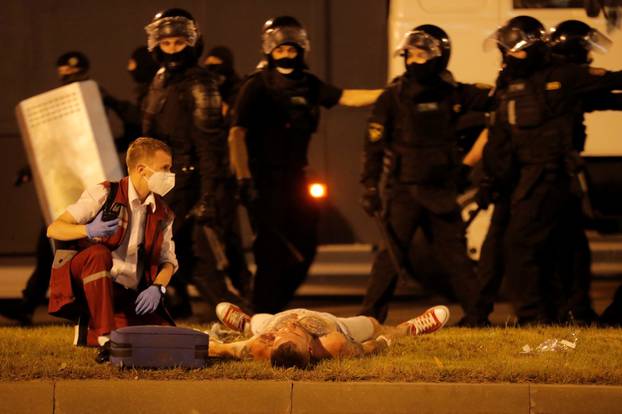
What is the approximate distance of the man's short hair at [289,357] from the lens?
6.38 m

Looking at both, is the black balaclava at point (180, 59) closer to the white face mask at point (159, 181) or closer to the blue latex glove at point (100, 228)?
the white face mask at point (159, 181)

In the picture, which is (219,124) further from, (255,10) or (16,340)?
(255,10)

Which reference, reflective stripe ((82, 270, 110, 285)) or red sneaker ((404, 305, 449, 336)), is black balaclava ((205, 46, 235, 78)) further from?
reflective stripe ((82, 270, 110, 285))

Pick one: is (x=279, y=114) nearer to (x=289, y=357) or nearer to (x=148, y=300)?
(x=148, y=300)

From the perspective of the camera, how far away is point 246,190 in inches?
352

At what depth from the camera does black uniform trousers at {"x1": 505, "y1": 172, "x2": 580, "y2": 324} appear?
872 cm

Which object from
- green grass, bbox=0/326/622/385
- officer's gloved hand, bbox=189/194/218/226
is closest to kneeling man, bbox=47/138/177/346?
green grass, bbox=0/326/622/385

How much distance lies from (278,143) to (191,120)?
68 centimetres

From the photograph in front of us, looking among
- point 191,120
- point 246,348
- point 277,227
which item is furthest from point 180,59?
point 246,348

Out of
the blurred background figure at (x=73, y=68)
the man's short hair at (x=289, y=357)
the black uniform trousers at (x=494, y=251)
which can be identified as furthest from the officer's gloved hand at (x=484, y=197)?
the blurred background figure at (x=73, y=68)

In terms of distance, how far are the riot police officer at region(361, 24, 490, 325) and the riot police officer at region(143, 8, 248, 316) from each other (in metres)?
0.90

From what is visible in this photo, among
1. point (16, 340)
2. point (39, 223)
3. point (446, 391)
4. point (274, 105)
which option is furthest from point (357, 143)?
point (446, 391)

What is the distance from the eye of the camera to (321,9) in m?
11.4

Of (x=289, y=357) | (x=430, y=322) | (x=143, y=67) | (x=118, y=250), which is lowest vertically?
(x=430, y=322)
